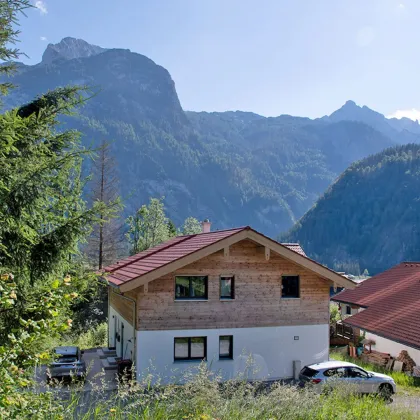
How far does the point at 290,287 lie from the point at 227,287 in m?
2.95

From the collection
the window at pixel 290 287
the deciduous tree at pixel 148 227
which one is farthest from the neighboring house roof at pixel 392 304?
the deciduous tree at pixel 148 227

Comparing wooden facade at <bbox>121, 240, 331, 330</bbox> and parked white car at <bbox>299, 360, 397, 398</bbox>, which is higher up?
wooden facade at <bbox>121, 240, 331, 330</bbox>

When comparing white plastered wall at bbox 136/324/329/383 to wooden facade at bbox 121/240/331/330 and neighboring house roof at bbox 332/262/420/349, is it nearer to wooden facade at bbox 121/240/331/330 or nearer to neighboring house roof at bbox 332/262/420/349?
wooden facade at bbox 121/240/331/330

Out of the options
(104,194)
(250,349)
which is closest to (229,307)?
(250,349)

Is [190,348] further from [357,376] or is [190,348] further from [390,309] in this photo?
[390,309]

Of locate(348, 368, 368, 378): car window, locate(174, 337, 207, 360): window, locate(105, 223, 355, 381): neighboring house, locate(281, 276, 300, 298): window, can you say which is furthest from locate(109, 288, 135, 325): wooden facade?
locate(348, 368, 368, 378): car window

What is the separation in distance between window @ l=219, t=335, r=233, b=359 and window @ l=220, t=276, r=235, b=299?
→ 1.67 metres

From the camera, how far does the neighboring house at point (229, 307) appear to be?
62.0 feet

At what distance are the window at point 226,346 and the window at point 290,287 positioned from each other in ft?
10.3

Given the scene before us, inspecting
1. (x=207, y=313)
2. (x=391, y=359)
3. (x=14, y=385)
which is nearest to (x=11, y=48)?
(x=14, y=385)

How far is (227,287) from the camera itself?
801 inches

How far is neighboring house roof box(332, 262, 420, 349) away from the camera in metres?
24.7

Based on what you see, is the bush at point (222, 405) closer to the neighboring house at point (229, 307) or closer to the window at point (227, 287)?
the neighboring house at point (229, 307)

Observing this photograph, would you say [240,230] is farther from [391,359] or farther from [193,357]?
[391,359]
